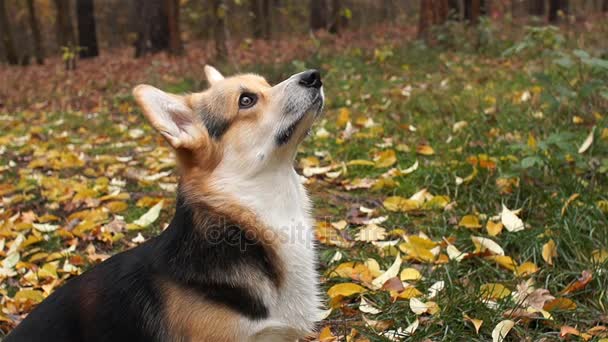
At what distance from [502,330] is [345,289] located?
928 mm

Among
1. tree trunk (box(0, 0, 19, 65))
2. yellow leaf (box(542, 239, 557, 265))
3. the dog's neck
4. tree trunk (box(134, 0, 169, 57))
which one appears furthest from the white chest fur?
tree trunk (box(0, 0, 19, 65))

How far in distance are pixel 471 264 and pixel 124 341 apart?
84.9 inches

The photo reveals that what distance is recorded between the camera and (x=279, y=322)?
8.59 feet

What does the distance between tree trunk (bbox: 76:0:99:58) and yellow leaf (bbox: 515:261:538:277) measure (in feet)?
63.0

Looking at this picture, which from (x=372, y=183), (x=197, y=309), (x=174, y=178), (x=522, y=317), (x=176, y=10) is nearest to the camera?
(x=197, y=309)

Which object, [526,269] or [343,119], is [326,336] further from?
[343,119]

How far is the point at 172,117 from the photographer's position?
9.44 ft

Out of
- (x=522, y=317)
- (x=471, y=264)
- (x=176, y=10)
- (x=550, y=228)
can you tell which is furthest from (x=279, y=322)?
(x=176, y=10)

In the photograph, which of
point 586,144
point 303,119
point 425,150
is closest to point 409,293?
point 303,119

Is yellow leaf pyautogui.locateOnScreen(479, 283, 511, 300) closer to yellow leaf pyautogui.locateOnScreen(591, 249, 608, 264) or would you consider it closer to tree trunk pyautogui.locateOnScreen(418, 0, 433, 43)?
yellow leaf pyautogui.locateOnScreen(591, 249, 608, 264)

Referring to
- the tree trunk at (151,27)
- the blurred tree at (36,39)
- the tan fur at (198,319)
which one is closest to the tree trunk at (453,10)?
the tree trunk at (151,27)

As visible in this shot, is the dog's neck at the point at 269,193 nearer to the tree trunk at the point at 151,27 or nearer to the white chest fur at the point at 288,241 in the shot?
the white chest fur at the point at 288,241

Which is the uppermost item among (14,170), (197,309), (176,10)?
(176,10)

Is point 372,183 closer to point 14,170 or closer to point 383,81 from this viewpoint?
point 14,170
